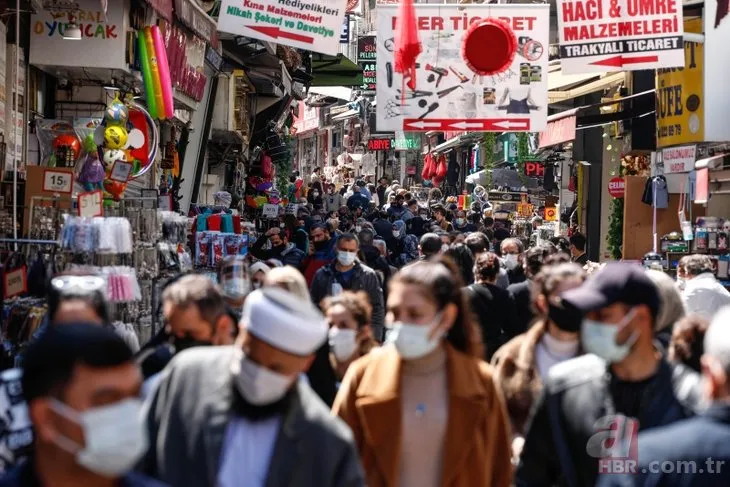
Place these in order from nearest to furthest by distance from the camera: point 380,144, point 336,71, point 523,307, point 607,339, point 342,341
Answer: point 607,339
point 342,341
point 523,307
point 336,71
point 380,144

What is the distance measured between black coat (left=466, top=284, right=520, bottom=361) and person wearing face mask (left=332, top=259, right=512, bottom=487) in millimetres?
3853

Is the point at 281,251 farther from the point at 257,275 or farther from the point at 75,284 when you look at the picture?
the point at 75,284

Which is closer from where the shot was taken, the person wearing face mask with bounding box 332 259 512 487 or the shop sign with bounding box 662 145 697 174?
the person wearing face mask with bounding box 332 259 512 487

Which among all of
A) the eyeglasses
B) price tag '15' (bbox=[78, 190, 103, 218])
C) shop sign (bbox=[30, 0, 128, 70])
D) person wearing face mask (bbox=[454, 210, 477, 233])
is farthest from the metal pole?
person wearing face mask (bbox=[454, 210, 477, 233])

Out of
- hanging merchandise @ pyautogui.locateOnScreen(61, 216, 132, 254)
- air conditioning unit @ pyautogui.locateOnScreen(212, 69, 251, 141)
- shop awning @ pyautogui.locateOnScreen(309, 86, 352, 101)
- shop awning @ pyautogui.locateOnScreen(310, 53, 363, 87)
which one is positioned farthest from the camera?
shop awning @ pyautogui.locateOnScreen(309, 86, 352, 101)

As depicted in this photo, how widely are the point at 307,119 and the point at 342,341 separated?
6877cm

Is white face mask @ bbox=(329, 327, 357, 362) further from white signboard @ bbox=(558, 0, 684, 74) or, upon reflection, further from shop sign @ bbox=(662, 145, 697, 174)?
shop sign @ bbox=(662, 145, 697, 174)

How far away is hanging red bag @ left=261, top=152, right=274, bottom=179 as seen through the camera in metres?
29.1

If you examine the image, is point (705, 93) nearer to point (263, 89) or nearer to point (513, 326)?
point (513, 326)

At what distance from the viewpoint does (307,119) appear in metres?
74.8

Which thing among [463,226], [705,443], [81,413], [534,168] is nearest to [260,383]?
[81,413]

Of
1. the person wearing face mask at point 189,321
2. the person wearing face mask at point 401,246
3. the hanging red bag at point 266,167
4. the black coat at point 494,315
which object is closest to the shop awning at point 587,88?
the person wearing face mask at point 401,246

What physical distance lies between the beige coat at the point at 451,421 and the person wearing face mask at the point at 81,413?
1752 millimetres

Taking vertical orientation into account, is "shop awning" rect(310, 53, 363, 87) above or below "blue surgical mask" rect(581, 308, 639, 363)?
above
